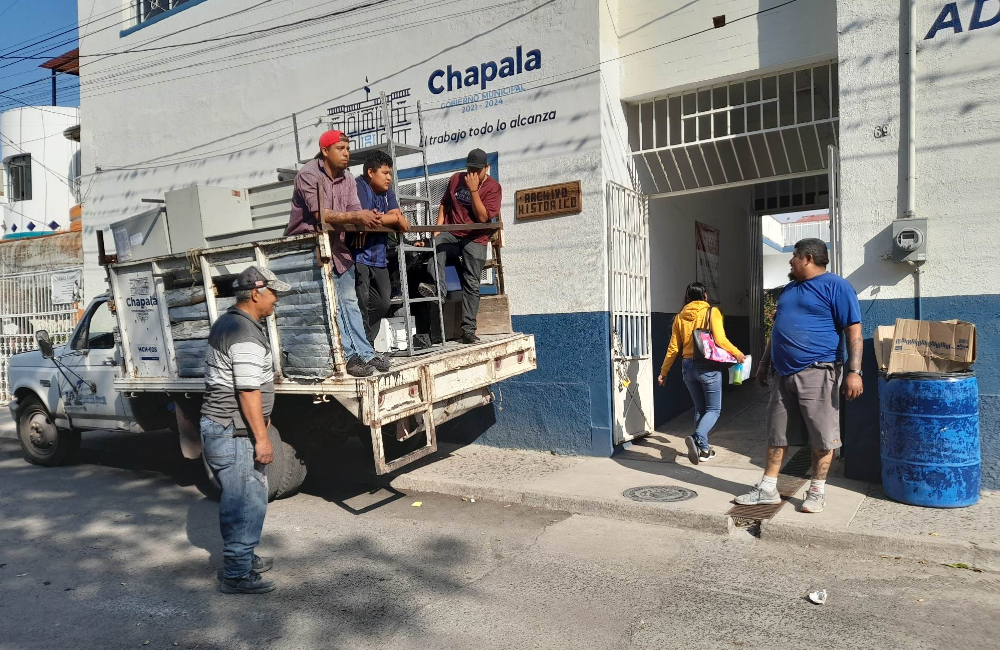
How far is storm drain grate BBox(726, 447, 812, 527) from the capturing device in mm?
5398

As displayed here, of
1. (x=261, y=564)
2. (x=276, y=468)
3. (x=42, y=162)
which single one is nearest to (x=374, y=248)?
(x=276, y=468)

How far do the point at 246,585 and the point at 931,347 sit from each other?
15.6ft

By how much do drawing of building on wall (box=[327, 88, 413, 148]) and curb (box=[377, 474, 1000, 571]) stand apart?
413 cm

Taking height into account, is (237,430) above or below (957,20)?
below

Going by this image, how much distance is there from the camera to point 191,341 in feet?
21.0

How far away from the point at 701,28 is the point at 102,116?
9.89 m

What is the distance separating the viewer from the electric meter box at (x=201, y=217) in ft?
21.3

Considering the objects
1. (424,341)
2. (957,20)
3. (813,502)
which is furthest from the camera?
(424,341)

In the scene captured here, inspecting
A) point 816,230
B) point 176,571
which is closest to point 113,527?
point 176,571

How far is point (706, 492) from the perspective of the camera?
19.9 feet

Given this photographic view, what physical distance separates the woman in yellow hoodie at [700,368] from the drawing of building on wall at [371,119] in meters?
3.89

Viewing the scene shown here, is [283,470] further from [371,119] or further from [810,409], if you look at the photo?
[371,119]

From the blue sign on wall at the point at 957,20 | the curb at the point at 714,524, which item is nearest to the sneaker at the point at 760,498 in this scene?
the curb at the point at 714,524

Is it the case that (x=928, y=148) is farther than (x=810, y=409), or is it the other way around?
(x=928, y=148)
